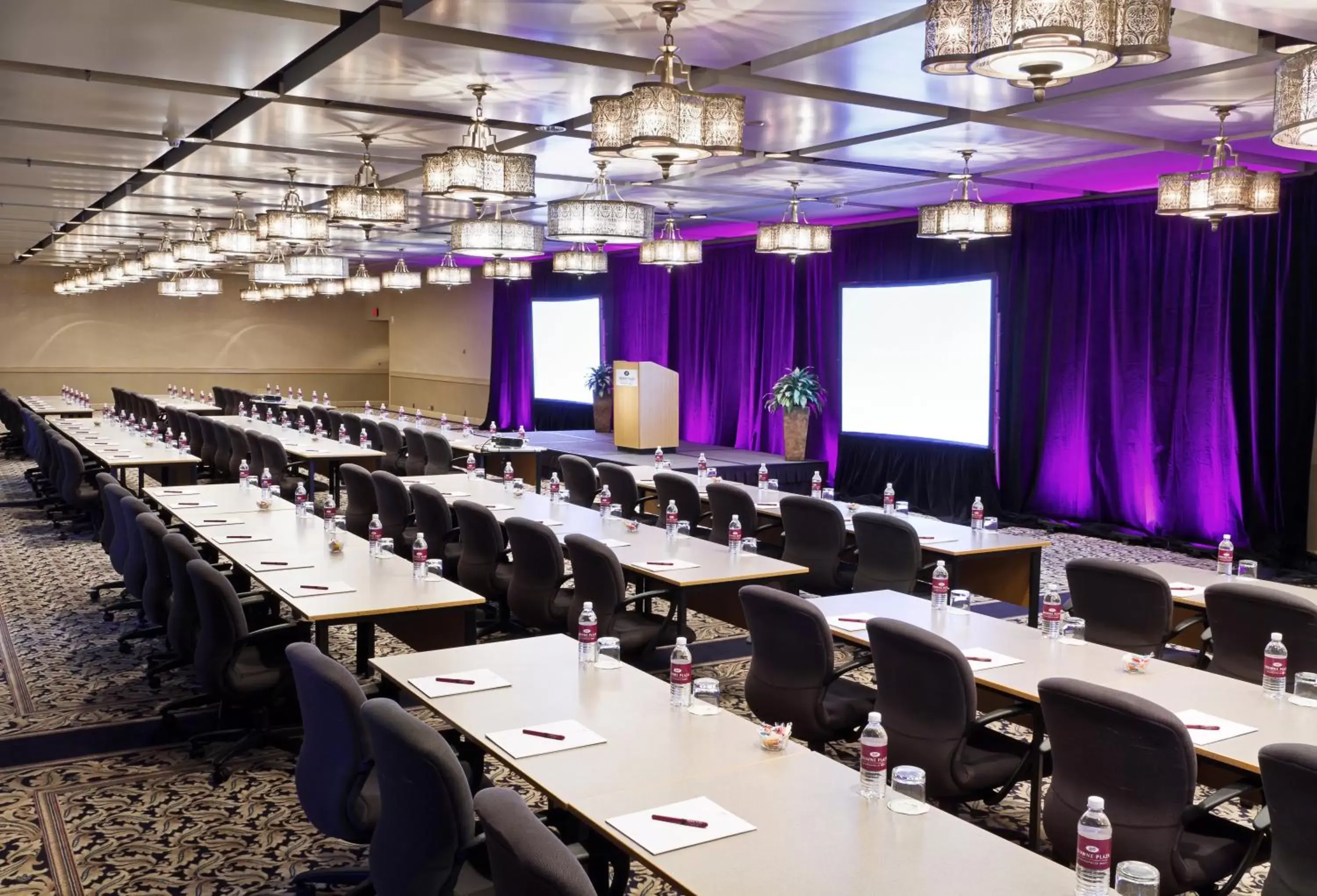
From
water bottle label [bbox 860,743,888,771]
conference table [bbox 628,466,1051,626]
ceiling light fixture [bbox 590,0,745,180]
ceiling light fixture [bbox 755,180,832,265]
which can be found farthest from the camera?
ceiling light fixture [bbox 755,180,832,265]

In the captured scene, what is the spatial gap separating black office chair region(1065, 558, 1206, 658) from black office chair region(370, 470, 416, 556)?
14.8 ft

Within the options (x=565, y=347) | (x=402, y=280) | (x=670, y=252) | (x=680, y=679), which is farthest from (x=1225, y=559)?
(x=565, y=347)

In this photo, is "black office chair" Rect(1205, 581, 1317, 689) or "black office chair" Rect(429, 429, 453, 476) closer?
"black office chair" Rect(1205, 581, 1317, 689)

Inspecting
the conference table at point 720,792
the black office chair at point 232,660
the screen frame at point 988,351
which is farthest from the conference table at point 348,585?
the screen frame at point 988,351

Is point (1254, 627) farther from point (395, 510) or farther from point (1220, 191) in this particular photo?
point (395, 510)

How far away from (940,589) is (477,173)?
3200 millimetres

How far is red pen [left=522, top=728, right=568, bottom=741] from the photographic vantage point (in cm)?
322

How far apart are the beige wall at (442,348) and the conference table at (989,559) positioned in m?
17.1

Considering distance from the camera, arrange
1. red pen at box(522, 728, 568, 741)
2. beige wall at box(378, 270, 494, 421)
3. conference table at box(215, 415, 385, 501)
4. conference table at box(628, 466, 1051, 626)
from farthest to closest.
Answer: beige wall at box(378, 270, 494, 421), conference table at box(215, 415, 385, 501), conference table at box(628, 466, 1051, 626), red pen at box(522, 728, 568, 741)

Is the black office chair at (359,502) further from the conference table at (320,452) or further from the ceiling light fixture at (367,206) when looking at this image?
the conference table at (320,452)

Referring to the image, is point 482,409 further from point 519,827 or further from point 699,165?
point 519,827

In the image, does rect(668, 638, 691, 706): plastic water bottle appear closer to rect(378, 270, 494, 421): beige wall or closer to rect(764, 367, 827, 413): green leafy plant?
rect(764, 367, 827, 413): green leafy plant

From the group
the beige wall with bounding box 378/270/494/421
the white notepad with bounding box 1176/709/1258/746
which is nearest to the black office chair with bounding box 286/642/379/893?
the white notepad with bounding box 1176/709/1258/746

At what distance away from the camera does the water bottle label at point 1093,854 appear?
2.31 meters
